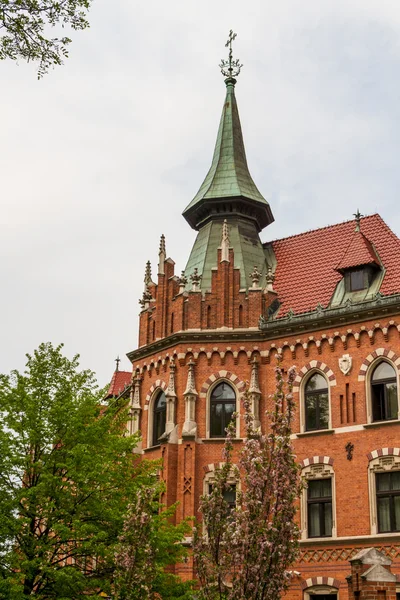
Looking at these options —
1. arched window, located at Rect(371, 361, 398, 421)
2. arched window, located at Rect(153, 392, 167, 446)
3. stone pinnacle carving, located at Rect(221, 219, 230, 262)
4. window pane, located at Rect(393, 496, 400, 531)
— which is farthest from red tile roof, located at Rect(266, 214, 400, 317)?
window pane, located at Rect(393, 496, 400, 531)

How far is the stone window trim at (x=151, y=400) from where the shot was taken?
31.6m

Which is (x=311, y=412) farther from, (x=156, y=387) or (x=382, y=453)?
(x=156, y=387)

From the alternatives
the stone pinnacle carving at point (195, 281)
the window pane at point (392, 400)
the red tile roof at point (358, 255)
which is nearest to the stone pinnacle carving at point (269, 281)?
the stone pinnacle carving at point (195, 281)

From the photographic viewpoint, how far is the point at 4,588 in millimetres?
20469

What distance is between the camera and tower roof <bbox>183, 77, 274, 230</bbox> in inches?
1367

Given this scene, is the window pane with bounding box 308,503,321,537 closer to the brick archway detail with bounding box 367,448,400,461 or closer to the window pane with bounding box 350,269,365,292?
the brick archway detail with bounding box 367,448,400,461

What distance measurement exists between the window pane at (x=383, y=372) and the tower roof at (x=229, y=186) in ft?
31.9

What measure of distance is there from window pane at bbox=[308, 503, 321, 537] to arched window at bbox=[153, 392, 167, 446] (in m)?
6.22

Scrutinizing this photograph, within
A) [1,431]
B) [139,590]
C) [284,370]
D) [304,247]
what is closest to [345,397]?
[284,370]

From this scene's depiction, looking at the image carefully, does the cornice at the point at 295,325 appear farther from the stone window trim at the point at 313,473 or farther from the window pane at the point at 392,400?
the stone window trim at the point at 313,473

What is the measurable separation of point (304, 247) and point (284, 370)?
266 inches

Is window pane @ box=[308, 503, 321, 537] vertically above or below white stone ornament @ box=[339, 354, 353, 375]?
below

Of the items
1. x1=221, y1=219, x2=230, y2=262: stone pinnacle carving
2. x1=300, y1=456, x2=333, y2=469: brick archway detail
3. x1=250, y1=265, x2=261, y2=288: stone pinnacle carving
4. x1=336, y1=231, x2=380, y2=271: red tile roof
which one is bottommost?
x1=300, y1=456, x2=333, y2=469: brick archway detail

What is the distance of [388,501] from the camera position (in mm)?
26641
